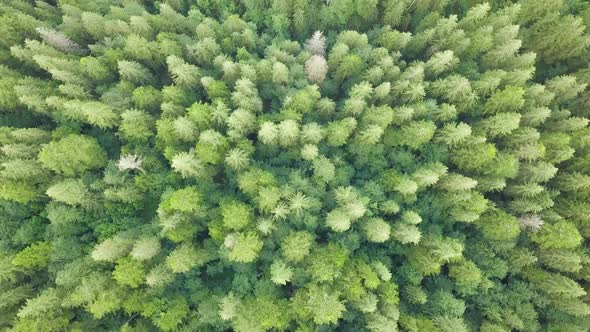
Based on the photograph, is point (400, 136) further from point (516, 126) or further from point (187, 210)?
point (187, 210)


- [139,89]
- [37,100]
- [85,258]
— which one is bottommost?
[85,258]

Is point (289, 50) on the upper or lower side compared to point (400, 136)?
upper

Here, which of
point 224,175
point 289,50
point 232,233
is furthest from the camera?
point 289,50

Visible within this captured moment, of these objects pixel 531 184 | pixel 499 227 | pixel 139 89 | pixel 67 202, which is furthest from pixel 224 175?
pixel 531 184

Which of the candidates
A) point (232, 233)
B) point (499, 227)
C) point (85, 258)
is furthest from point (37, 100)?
point (499, 227)

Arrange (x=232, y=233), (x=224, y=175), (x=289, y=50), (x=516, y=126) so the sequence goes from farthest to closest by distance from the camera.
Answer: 1. (x=289, y=50)
2. (x=224, y=175)
3. (x=516, y=126)
4. (x=232, y=233)

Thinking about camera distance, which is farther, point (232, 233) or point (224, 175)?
point (224, 175)
